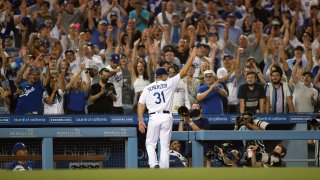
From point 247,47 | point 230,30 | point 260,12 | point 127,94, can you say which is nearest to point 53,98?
point 127,94

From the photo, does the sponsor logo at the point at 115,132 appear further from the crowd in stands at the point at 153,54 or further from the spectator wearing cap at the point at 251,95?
the spectator wearing cap at the point at 251,95

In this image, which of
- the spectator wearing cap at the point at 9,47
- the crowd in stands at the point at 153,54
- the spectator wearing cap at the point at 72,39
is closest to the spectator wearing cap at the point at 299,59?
the crowd in stands at the point at 153,54

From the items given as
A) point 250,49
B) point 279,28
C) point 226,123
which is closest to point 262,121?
point 226,123

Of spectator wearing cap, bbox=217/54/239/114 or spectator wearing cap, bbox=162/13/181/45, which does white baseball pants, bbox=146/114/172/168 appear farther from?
spectator wearing cap, bbox=162/13/181/45

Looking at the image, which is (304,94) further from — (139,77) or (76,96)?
(76,96)

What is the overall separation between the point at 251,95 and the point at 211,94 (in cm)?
78

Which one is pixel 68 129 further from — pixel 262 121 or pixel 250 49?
pixel 250 49

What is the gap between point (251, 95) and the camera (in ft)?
52.7

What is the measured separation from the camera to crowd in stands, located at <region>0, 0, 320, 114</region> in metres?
15.8

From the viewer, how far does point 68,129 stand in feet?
46.4

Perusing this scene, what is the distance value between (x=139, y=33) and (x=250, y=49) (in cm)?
223

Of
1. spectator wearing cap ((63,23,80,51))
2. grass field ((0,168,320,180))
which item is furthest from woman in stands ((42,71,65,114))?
grass field ((0,168,320,180))

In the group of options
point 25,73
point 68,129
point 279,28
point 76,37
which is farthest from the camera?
point 279,28

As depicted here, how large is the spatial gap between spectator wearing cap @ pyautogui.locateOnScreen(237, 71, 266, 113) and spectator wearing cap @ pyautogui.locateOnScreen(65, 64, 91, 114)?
282 centimetres
